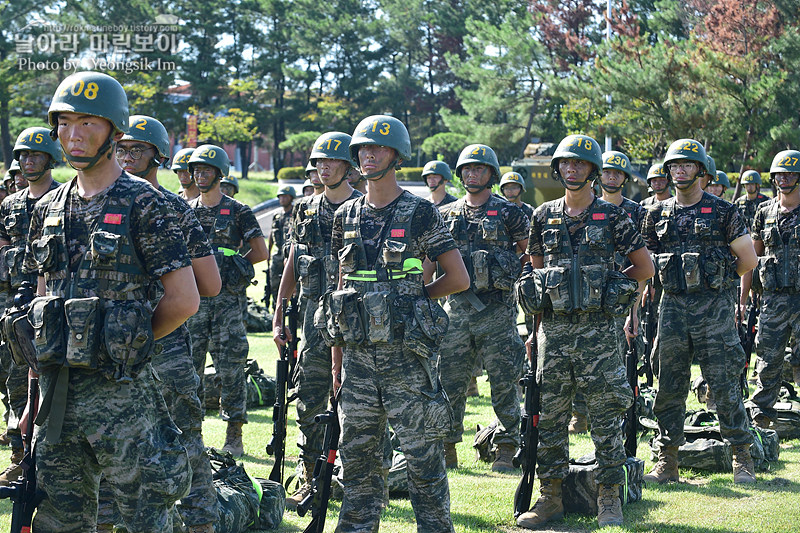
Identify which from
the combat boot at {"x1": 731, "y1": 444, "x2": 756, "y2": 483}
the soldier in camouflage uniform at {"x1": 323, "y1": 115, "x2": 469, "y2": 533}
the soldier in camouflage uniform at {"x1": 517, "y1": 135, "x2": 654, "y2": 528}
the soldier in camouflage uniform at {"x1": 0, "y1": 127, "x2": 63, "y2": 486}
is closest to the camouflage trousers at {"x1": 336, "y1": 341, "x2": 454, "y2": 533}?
the soldier in camouflage uniform at {"x1": 323, "y1": 115, "x2": 469, "y2": 533}

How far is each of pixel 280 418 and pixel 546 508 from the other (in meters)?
2.27

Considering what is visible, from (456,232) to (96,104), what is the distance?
16.1 feet

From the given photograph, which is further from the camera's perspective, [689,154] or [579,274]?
[689,154]

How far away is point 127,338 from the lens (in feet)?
13.6

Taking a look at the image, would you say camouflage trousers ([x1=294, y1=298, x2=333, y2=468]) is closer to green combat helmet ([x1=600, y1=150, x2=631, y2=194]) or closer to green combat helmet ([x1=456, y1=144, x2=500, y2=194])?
green combat helmet ([x1=456, y1=144, x2=500, y2=194])

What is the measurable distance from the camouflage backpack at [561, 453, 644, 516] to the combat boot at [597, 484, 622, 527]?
0.11 m

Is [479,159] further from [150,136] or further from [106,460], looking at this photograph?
[106,460]

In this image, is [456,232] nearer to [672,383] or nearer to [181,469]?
Answer: [672,383]

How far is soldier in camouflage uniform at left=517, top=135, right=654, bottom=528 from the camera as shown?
6746mm

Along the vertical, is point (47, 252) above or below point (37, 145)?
below

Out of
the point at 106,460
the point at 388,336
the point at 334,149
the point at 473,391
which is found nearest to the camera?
the point at 106,460

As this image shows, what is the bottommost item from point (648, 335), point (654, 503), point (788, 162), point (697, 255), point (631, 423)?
point (654, 503)

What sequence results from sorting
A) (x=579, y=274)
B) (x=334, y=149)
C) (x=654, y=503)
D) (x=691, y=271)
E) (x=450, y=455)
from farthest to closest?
1. (x=450, y=455)
2. (x=691, y=271)
3. (x=334, y=149)
4. (x=654, y=503)
5. (x=579, y=274)

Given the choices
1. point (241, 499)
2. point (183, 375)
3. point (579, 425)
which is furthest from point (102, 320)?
point (579, 425)
